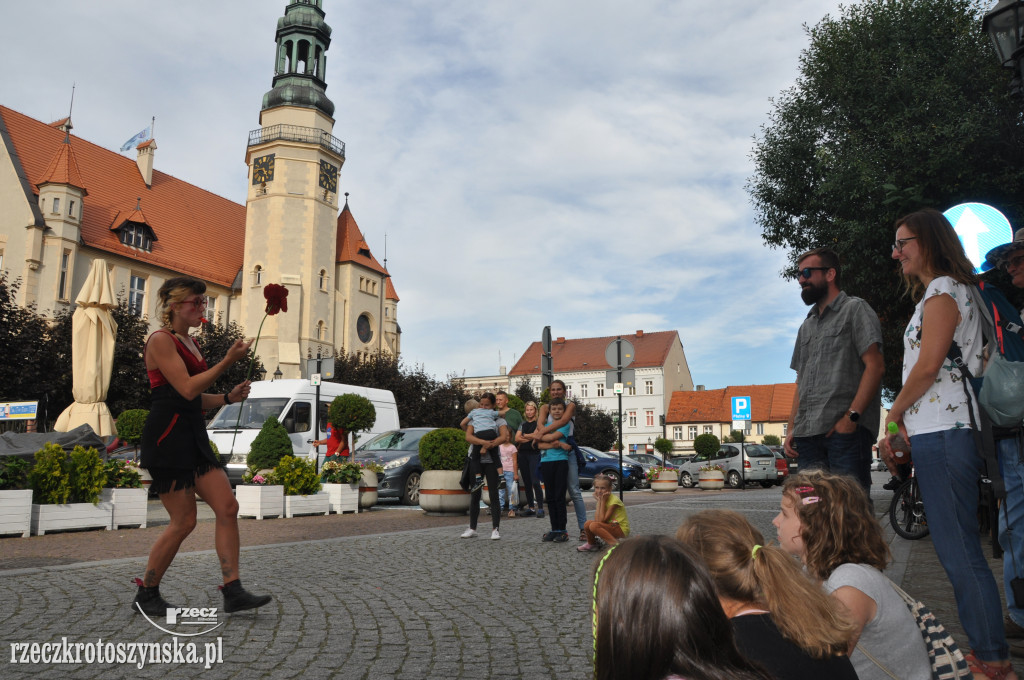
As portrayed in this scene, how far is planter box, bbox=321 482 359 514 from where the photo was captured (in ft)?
45.3

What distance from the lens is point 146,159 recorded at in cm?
4919

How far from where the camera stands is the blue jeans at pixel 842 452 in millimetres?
4277

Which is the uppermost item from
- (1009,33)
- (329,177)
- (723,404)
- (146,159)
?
(146,159)

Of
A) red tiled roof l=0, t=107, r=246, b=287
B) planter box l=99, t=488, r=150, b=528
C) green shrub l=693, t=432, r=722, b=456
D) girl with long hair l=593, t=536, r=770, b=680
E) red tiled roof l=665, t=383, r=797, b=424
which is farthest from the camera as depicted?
red tiled roof l=665, t=383, r=797, b=424

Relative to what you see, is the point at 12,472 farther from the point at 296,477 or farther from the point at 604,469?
the point at 604,469

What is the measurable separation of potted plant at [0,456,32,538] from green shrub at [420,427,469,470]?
19.2 feet

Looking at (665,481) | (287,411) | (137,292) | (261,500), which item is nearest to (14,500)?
(261,500)

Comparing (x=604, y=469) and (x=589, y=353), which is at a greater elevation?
(x=589, y=353)

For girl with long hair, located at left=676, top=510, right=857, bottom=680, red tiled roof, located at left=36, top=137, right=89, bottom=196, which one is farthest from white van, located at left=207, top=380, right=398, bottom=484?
red tiled roof, located at left=36, top=137, right=89, bottom=196

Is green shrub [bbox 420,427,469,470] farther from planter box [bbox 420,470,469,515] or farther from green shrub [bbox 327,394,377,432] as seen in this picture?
green shrub [bbox 327,394,377,432]

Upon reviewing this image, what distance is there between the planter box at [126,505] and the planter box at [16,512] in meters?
1.13

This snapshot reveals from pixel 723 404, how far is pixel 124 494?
7754 centimetres

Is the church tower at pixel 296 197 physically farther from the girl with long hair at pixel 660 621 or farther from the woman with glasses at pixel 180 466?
the girl with long hair at pixel 660 621

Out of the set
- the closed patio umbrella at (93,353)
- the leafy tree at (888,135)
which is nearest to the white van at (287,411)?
the closed patio umbrella at (93,353)
